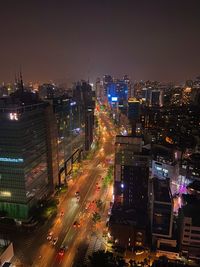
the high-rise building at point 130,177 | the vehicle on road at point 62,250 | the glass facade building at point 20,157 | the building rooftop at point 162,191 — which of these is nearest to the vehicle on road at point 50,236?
the vehicle on road at point 62,250

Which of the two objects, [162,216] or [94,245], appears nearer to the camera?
[162,216]

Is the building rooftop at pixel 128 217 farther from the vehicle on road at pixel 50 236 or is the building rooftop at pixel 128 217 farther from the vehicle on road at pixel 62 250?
the vehicle on road at pixel 50 236

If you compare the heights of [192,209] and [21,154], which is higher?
[21,154]

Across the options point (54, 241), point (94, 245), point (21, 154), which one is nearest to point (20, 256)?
point (54, 241)

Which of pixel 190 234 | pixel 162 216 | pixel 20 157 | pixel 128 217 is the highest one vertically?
pixel 20 157

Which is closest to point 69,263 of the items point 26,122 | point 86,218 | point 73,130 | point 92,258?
point 92,258

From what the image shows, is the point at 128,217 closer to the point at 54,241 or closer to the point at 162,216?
the point at 162,216

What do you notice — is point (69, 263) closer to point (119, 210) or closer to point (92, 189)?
point (119, 210)

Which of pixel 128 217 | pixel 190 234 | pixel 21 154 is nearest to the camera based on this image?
pixel 190 234
